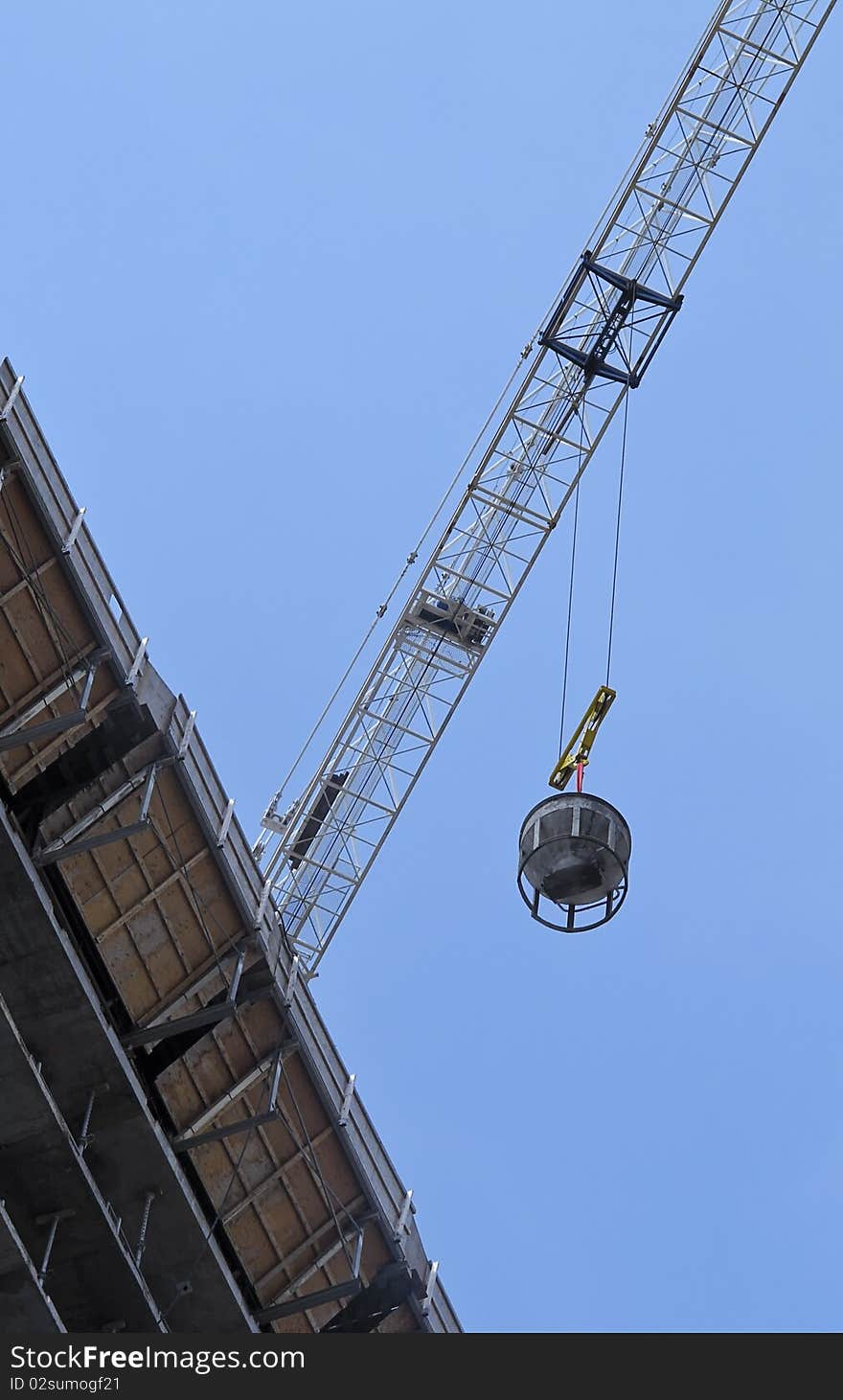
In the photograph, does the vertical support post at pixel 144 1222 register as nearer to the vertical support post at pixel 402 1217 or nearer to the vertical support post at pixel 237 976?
the vertical support post at pixel 237 976

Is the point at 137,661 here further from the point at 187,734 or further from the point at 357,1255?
the point at 357,1255

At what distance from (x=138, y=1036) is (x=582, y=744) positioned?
909cm

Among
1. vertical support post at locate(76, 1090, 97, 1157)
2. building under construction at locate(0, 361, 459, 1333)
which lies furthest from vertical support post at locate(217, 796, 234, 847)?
vertical support post at locate(76, 1090, 97, 1157)

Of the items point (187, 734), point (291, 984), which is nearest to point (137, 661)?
point (187, 734)

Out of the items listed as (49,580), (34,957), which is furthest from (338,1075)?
(49,580)

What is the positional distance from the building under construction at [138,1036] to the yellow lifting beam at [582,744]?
560 centimetres

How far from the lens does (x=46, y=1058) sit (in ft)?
113

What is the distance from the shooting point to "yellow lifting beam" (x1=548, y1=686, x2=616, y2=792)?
37.1 meters

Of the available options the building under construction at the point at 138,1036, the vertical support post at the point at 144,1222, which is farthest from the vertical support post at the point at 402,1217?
the vertical support post at the point at 144,1222

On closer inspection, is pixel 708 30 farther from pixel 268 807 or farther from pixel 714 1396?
pixel 714 1396

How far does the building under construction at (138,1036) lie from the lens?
33000 millimetres

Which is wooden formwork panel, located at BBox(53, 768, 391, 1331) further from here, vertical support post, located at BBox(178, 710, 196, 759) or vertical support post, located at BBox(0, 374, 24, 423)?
vertical support post, located at BBox(0, 374, 24, 423)

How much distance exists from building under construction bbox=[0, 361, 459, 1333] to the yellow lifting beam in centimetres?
560

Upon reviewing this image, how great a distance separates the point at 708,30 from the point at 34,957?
28744mm
